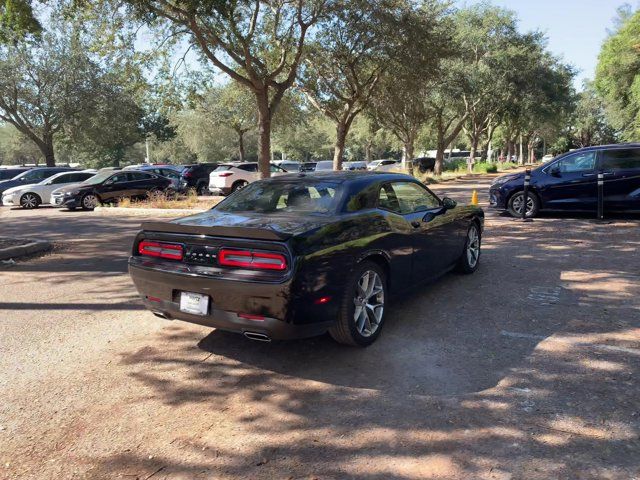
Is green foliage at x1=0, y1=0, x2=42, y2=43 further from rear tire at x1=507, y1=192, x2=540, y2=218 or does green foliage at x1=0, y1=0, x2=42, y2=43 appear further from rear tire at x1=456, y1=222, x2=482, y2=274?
rear tire at x1=507, y1=192, x2=540, y2=218

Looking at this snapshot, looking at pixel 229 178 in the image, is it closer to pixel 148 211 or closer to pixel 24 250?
pixel 148 211

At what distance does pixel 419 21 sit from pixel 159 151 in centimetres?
7101

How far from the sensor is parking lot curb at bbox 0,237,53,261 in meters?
8.58

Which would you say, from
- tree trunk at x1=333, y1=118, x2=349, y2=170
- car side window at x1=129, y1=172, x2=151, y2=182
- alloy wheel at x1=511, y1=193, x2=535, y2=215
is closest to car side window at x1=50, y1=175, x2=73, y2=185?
car side window at x1=129, y1=172, x2=151, y2=182

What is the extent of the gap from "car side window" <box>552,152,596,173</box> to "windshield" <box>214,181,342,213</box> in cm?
854

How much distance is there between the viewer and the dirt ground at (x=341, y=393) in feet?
9.25

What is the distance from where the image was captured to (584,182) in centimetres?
1107

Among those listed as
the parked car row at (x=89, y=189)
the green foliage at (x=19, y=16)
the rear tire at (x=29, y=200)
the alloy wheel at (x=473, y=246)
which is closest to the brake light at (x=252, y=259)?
the alloy wheel at (x=473, y=246)

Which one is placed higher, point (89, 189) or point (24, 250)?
point (89, 189)

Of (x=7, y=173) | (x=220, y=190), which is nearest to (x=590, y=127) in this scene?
(x=220, y=190)

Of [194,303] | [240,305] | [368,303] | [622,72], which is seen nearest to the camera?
[240,305]

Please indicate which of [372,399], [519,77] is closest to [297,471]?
[372,399]

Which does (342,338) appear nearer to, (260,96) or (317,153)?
(260,96)

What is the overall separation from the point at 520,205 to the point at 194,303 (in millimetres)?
10167
